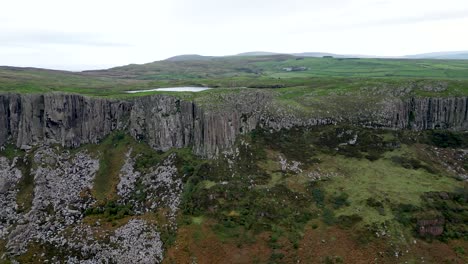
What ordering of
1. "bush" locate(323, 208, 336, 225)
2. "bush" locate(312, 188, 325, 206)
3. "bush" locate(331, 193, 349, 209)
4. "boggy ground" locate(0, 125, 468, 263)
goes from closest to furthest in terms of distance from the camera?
"boggy ground" locate(0, 125, 468, 263)
"bush" locate(323, 208, 336, 225)
"bush" locate(331, 193, 349, 209)
"bush" locate(312, 188, 325, 206)

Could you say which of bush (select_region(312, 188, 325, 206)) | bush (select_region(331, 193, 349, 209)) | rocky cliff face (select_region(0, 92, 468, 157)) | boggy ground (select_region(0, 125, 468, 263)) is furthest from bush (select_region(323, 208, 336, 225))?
rocky cliff face (select_region(0, 92, 468, 157))

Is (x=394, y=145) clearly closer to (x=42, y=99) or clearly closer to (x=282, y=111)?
(x=282, y=111)

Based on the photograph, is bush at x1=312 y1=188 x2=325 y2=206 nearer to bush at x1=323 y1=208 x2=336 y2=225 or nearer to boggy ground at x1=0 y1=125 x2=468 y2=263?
boggy ground at x1=0 y1=125 x2=468 y2=263

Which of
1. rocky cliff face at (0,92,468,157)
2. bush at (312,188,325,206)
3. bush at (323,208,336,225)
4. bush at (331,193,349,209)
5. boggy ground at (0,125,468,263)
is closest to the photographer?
boggy ground at (0,125,468,263)

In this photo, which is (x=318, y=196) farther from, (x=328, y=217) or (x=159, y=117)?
(x=159, y=117)

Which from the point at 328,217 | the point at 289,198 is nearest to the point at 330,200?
the point at 328,217

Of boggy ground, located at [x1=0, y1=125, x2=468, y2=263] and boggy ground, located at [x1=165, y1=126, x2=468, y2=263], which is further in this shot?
boggy ground, located at [x1=0, y1=125, x2=468, y2=263]

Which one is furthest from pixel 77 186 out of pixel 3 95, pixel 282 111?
pixel 282 111

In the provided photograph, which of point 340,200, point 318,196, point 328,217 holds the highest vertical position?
point 318,196

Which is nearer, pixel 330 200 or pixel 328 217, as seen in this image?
pixel 328 217

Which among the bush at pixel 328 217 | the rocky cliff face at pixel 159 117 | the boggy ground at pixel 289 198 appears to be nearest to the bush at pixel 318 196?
the boggy ground at pixel 289 198
